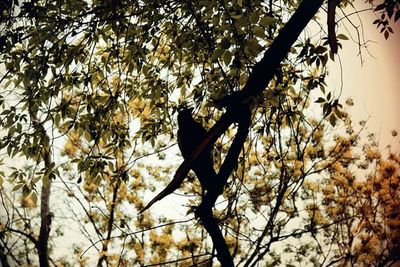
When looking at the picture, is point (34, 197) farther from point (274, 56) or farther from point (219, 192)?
point (274, 56)

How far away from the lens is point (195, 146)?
4.80 feet

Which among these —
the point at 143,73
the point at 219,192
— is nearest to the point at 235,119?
the point at 219,192

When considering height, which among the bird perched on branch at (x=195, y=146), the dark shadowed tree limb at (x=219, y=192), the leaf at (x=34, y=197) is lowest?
the dark shadowed tree limb at (x=219, y=192)

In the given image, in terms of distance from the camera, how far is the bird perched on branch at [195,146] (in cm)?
140

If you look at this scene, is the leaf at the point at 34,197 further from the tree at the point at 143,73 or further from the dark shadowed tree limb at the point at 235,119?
the dark shadowed tree limb at the point at 235,119

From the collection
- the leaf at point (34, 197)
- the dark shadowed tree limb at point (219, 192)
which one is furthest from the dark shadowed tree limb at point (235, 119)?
the leaf at point (34, 197)

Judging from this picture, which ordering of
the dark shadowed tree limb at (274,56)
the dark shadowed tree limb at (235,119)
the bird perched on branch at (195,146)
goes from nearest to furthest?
the dark shadowed tree limb at (235,119), the dark shadowed tree limb at (274,56), the bird perched on branch at (195,146)

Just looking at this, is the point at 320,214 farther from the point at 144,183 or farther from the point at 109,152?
the point at 109,152

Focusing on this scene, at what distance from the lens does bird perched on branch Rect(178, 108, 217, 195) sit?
1.40 m

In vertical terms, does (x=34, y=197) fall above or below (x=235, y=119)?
above

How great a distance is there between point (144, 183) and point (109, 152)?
5827mm

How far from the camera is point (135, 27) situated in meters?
2.96

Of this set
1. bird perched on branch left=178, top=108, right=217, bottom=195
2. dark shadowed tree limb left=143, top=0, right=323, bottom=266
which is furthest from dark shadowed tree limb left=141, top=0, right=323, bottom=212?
bird perched on branch left=178, top=108, right=217, bottom=195

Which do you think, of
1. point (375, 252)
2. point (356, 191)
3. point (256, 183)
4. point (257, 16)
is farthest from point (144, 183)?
point (257, 16)
